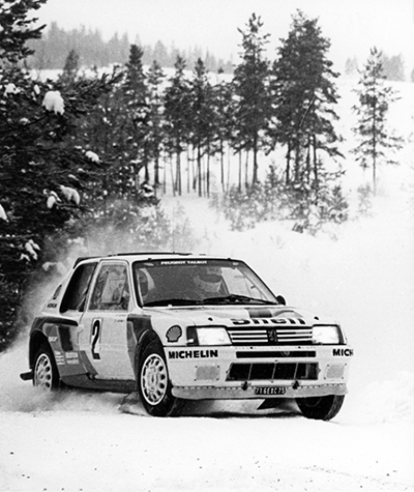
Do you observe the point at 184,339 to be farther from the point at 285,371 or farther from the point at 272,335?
the point at 285,371

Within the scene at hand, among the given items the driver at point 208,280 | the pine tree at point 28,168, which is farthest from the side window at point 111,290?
the pine tree at point 28,168

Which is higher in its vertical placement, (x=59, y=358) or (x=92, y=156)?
(x=92, y=156)

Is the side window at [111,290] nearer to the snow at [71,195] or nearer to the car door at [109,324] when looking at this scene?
the car door at [109,324]

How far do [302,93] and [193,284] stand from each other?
30498mm

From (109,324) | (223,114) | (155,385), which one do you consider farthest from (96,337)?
(223,114)

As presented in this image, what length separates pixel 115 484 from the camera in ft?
22.0

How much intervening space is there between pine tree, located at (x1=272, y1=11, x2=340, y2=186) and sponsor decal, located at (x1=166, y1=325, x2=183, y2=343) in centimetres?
2705

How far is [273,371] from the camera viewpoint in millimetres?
9445

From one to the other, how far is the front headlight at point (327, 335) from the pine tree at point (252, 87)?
83.9 feet

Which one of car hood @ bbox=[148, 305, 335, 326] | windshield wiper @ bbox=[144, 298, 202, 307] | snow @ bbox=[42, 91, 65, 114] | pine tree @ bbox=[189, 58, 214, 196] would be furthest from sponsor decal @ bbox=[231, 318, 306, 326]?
pine tree @ bbox=[189, 58, 214, 196]

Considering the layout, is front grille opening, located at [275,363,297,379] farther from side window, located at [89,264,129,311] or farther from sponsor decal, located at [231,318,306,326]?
side window, located at [89,264,129,311]

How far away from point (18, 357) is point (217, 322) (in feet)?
34.5

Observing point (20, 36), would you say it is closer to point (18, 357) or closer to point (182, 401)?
point (18, 357)

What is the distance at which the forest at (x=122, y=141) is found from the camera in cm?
2222
